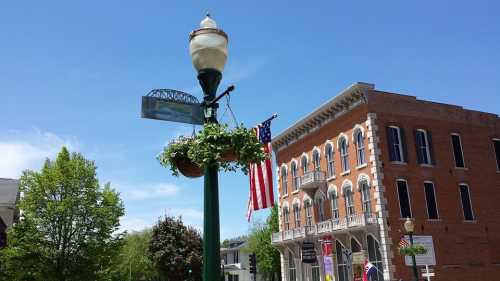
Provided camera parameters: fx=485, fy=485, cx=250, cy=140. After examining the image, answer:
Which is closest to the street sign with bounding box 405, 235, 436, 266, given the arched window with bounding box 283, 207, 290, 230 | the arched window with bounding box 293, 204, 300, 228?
the arched window with bounding box 293, 204, 300, 228

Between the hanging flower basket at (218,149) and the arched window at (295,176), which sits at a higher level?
the arched window at (295,176)

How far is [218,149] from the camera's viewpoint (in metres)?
5.68

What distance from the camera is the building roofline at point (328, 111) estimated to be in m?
33.4

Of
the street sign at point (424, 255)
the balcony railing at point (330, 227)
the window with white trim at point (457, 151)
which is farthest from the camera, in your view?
the window with white trim at point (457, 151)

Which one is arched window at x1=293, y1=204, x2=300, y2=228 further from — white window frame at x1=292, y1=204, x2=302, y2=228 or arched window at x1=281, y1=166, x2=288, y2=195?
arched window at x1=281, y1=166, x2=288, y2=195

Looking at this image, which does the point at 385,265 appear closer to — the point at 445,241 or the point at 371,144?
the point at 445,241

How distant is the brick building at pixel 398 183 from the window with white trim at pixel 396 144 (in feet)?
0.23

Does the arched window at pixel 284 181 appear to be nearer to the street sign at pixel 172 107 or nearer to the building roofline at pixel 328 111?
the building roofline at pixel 328 111

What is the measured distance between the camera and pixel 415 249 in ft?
72.1

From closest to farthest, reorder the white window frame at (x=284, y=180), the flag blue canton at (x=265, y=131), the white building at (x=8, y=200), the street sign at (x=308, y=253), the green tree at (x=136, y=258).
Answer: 1. the flag blue canton at (x=265, y=131)
2. the street sign at (x=308, y=253)
3. the white window frame at (x=284, y=180)
4. the white building at (x=8, y=200)
5. the green tree at (x=136, y=258)

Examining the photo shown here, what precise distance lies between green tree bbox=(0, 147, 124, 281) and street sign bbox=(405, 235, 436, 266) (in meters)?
18.4

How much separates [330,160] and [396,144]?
5.78m

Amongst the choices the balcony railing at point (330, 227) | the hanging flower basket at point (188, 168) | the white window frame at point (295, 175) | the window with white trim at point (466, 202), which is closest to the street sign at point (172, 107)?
the hanging flower basket at point (188, 168)

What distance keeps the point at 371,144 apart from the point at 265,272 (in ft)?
129
